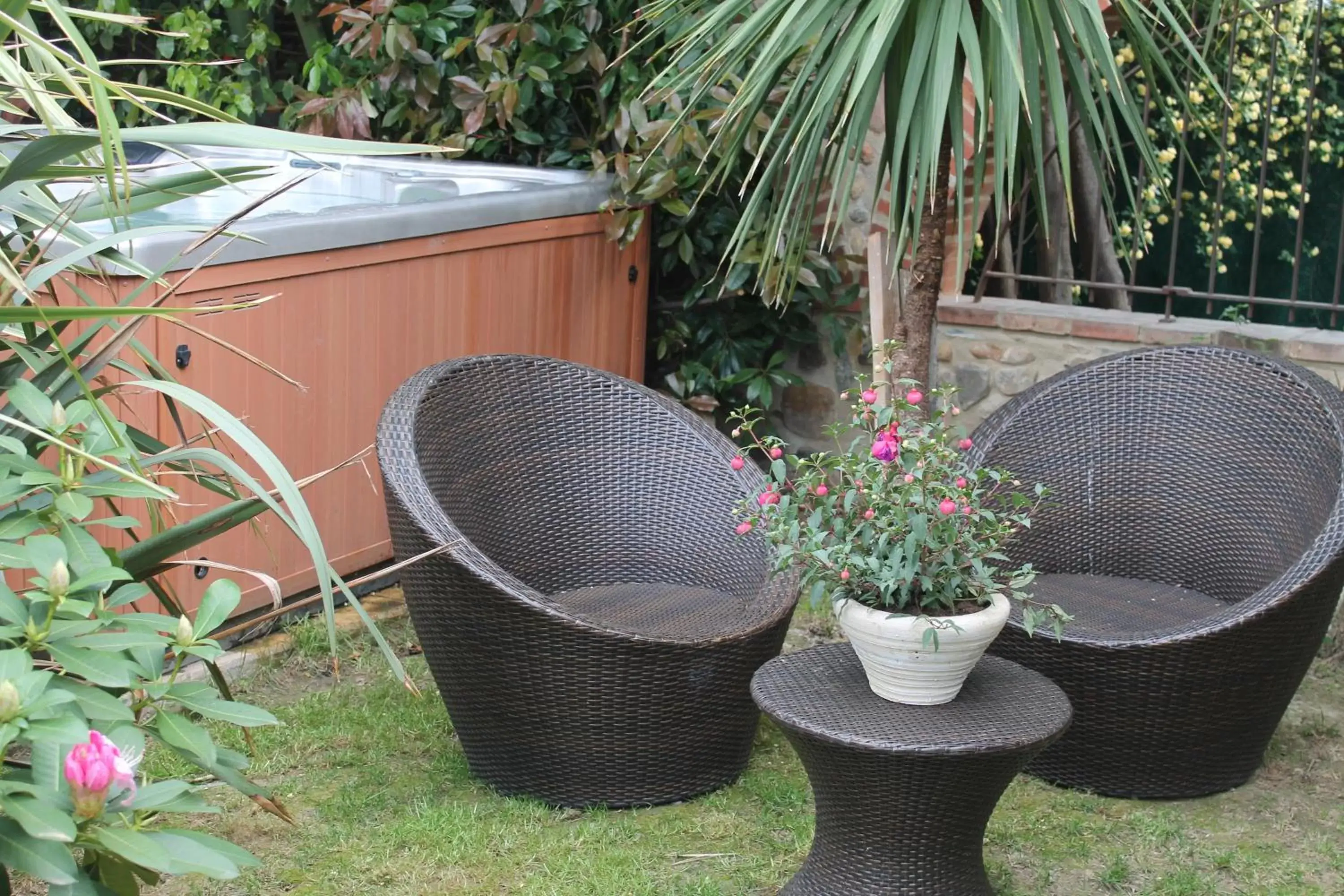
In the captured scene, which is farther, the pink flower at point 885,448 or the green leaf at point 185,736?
the pink flower at point 885,448

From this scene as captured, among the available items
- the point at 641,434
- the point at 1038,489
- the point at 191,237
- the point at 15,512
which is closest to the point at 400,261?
the point at 191,237

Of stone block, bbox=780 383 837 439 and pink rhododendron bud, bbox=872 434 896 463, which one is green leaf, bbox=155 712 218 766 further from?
stone block, bbox=780 383 837 439

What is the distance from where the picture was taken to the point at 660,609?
298cm

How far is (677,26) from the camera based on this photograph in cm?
423

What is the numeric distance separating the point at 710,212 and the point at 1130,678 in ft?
7.15

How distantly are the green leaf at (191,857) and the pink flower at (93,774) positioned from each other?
0.06 metres

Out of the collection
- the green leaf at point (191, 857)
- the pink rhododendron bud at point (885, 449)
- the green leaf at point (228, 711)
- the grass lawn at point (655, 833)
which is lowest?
the grass lawn at point (655, 833)

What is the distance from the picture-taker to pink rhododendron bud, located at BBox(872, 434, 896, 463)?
2240 mm

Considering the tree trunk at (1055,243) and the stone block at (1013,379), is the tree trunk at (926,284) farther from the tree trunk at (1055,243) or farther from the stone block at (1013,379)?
the tree trunk at (1055,243)

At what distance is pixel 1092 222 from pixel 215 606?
4.33m

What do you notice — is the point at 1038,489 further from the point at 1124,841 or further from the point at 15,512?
the point at 15,512

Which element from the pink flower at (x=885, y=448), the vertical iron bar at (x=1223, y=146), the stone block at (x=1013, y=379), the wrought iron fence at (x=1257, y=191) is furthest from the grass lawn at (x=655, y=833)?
the wrought iron fence at (x=1257, y=191)

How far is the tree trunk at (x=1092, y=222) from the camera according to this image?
16.4ft

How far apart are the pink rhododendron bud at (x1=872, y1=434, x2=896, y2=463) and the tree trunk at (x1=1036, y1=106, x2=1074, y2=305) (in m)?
2.43
